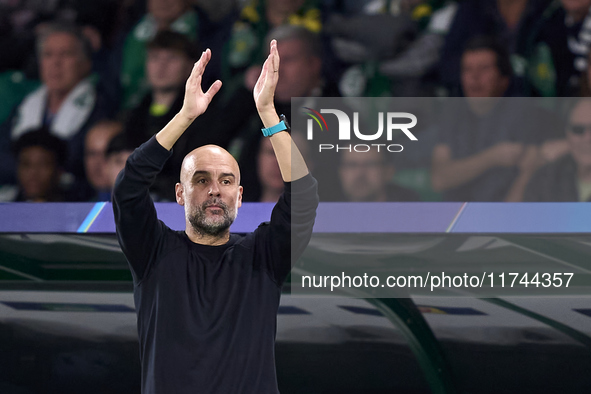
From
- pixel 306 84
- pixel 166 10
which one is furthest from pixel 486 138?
pixel 166 10

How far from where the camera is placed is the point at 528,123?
7.89 feet

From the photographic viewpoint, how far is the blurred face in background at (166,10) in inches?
97.7

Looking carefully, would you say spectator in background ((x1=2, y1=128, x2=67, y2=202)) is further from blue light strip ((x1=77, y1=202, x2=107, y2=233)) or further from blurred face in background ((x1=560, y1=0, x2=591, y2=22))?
blurred face in background ((x1=560, y1=0, x2=591, y2=22))

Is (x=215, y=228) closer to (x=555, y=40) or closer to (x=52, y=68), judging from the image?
(x=52, y=68)

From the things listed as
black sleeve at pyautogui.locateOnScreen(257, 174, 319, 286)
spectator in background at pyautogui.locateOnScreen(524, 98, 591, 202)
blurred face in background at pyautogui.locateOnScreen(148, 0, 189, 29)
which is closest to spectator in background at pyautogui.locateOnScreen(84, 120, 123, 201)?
blurred face in background at pyautogui.locateOnScreen(148, 0, 189, 29)

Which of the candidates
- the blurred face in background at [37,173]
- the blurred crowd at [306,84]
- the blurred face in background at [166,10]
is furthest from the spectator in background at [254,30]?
the blurred face in background at [37,173]

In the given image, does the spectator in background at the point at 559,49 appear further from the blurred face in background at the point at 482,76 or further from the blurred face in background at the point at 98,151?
the blurred face in background at the point at 98,151

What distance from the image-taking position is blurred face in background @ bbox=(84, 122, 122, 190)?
2.44m

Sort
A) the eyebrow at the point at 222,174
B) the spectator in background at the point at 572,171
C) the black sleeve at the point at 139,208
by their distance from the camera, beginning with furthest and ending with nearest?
the spectator in background at the point at 572,171, the eyebrow at the point at 222,174, the black sleeve at the point at 139,208

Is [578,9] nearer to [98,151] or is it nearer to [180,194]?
→ [180,194]

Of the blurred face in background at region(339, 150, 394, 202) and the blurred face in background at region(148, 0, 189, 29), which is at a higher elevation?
the blurred face in background at region(148, 0, 189, 29)

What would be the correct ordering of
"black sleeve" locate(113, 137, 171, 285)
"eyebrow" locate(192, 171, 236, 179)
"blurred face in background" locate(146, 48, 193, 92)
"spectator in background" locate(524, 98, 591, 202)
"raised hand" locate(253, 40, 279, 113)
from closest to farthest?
"black sleeve" locate(113, 137, 171, 285), "raised hand" locate(253, 40, 279, 113), "eyebrow" locate(192, 171, 236, 179), "spectator in background" locate(524, 98, 591, 202), "blurred face in background" locate(146, 48, 193, 92)

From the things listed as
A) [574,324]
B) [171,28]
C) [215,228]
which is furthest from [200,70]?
[574,324]

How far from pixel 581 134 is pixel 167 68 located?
188 cm
